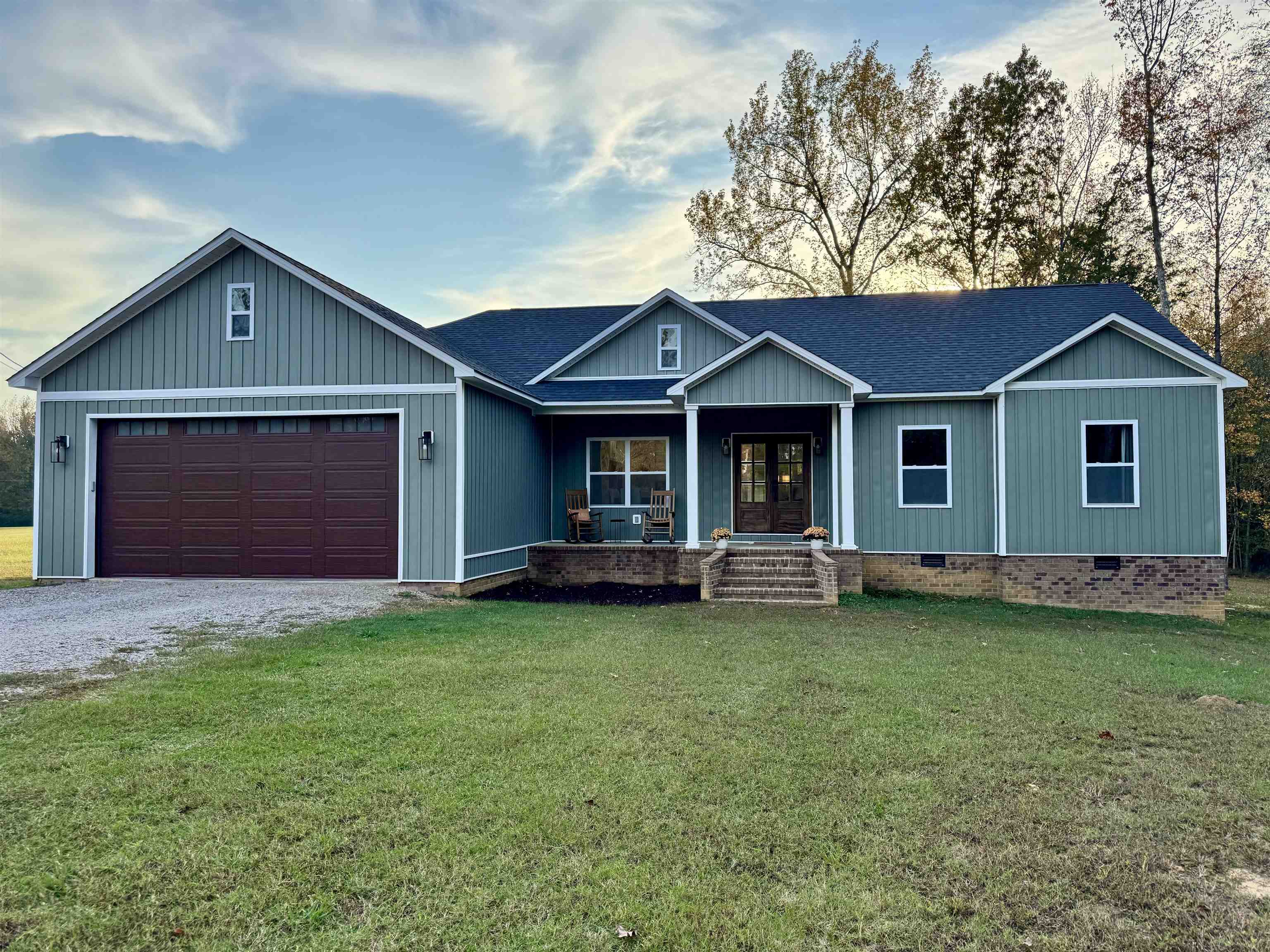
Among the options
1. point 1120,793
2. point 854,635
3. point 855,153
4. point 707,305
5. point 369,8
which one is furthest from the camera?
point 855,153

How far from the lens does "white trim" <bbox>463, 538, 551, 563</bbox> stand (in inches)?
442

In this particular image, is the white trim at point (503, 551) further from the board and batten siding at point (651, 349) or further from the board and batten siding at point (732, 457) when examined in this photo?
the board and batten siding at point (651, 349)

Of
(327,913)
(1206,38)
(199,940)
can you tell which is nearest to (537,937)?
(327,913)

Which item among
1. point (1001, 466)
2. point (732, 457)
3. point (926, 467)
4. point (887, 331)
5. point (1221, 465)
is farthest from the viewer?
point (887, 331)

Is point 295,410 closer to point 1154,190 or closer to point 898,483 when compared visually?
point 898,483

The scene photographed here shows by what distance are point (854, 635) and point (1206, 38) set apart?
63.2 ft

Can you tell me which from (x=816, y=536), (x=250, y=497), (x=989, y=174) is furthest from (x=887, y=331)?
(x=989, y=174)

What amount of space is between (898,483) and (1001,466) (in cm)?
157

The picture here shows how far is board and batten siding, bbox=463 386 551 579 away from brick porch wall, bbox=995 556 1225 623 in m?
7.84

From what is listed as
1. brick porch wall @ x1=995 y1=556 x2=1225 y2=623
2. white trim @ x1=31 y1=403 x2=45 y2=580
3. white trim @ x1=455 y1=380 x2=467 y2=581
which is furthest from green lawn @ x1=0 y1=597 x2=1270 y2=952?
white trim @ x1=31 y1=403 x2=45 y2=580

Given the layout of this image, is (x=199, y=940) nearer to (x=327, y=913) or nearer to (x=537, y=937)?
(x=327, y=913)

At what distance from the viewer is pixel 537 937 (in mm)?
2445

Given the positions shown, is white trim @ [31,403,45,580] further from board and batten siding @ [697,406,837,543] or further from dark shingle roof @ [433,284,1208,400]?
board and batten siding @ [697,406,837,543]

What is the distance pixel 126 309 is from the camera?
37.6 ft
